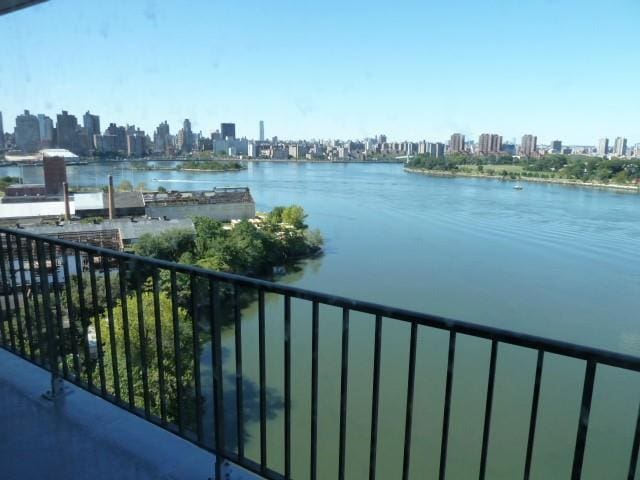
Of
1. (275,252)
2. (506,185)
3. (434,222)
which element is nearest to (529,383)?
(275,252)

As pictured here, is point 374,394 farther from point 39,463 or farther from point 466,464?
point 466,464

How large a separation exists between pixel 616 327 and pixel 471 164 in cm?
3192

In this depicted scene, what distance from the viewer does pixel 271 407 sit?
8.55m

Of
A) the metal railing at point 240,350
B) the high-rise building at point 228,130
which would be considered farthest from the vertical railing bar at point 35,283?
the high-rise building at point 228,130

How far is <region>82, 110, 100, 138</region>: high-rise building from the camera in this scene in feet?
17.0

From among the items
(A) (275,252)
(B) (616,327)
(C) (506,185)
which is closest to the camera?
(B) (616,327)

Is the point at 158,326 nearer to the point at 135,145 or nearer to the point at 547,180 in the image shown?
the point at 135,145

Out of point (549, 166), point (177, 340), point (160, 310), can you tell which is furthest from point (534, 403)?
point (549, 166)

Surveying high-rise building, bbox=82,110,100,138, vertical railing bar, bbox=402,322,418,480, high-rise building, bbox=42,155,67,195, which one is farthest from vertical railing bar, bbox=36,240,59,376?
high-rise building, bbox=82,110,100,138

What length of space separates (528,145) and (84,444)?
137ft

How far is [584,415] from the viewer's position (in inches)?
31.4

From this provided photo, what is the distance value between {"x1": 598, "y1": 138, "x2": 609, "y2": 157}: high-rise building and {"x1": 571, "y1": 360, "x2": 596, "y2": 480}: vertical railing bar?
38.1m

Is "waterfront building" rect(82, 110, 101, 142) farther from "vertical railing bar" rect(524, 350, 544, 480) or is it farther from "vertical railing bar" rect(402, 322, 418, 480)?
"vertical railing bar" rect(524, 350, 544, 480)

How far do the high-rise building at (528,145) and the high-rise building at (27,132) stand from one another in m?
38.6
